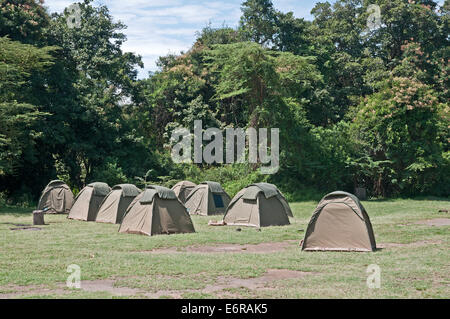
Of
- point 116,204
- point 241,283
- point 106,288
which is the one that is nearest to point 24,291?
point 106,288

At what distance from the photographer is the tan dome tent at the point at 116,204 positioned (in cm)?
1883

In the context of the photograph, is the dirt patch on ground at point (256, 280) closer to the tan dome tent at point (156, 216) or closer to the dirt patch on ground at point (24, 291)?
the dirt patch on ground at point (24, 291)

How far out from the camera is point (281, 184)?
96.8 feet

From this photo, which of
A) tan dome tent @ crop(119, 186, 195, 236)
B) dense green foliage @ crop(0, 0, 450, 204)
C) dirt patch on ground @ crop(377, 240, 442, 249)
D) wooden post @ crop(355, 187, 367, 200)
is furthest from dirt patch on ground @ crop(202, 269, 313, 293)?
wooden post @ crop(355, 187, 367, 200)

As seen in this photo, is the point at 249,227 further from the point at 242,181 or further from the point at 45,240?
the point at 242,181

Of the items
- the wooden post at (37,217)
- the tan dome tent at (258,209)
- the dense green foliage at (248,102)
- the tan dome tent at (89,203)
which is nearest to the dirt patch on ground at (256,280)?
the tan dome tent at (258,209)

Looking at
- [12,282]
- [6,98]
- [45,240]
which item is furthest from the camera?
[6,98]

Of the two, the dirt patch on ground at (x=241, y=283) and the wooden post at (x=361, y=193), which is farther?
the wooden post at (x=361, y=193)

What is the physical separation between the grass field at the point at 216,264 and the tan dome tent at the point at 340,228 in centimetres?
42

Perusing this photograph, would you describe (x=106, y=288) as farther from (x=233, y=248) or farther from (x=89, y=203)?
(x=89, y=203)

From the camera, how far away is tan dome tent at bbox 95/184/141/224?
18.8 m

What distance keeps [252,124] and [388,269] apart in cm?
2105
